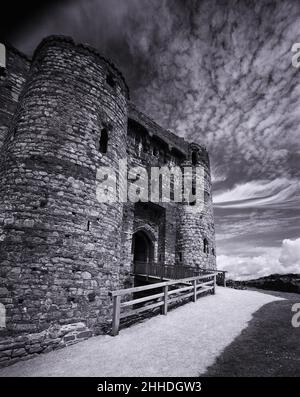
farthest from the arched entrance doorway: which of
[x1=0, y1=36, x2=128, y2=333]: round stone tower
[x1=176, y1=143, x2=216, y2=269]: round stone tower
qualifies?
[x1=0, y1=36, x2=128, y2=333]: round stone tower

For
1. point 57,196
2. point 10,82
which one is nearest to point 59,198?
Result: point 57,196

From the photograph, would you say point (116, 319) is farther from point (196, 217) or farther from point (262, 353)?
point (196, 217)

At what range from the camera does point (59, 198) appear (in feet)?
21.2

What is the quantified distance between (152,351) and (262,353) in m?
2.00

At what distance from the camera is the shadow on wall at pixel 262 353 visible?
338cm

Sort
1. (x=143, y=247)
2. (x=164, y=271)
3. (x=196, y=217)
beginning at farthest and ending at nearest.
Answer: (x=196, y=217) < (x=143, y=247) < (x=164, y=271)

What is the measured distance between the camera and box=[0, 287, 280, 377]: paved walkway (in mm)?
3537

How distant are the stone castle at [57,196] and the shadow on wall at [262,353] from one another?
388cm

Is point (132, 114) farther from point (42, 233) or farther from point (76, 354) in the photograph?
point (76, 354)

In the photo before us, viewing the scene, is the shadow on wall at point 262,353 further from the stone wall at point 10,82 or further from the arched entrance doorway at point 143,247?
the stone wall at point 10,82

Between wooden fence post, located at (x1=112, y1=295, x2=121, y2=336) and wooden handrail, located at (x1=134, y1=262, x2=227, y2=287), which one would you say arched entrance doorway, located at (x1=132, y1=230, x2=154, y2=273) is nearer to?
wooden handrail, located at (x1=134, y1=262, x2=227, y2=287)

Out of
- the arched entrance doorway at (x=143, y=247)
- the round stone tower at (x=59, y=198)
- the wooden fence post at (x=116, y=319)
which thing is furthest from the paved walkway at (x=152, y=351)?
the arched entrance doorway at (x=143, y=247)
